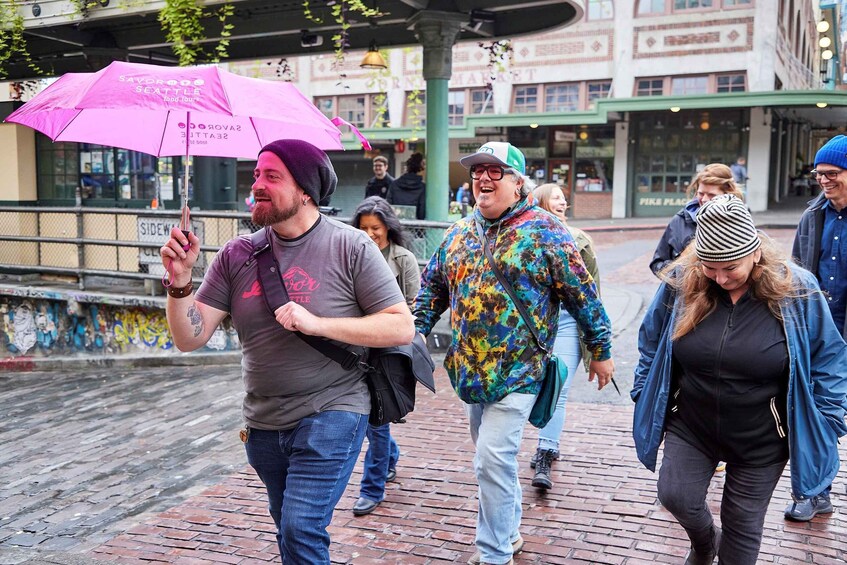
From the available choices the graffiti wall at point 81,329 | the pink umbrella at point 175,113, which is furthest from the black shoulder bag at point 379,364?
the graffiti wall at point 81,329

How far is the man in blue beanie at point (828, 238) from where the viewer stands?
4641 millimetres

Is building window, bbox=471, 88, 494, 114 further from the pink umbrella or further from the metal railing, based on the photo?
the pink umbrella

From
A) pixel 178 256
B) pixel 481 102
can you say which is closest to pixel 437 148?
pixel 178 256

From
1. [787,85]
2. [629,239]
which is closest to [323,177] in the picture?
[629,239]

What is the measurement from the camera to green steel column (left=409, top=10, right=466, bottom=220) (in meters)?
10.6

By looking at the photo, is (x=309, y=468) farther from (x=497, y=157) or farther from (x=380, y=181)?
(x=380, y=181)

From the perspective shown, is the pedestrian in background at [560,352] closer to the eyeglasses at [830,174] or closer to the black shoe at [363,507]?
the black shoe at [363,507]

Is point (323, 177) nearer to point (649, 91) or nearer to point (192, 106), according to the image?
point (192, 106)

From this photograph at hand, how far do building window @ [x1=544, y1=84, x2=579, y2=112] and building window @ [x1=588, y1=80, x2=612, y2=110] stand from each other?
0.53 meters

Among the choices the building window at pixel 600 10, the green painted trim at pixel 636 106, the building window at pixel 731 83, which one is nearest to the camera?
the green painted trim at pixel 636 106

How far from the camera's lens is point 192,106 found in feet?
11.9

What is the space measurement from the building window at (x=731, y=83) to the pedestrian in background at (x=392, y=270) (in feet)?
92.5

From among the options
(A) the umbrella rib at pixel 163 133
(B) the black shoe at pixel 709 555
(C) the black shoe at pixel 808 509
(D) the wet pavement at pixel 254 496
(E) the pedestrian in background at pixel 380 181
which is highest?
(A) the umbrella rib at pixel 163 133

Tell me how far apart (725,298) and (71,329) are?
10.1m
